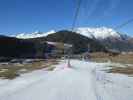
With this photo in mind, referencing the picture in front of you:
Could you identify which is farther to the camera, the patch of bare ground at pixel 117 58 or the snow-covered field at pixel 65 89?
the patch of bare ground at pixel 117 58

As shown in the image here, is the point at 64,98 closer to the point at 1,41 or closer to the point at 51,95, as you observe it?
the point at 51,95

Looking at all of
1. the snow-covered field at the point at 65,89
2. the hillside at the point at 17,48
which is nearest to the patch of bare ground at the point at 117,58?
the hillside at the point at 17,48

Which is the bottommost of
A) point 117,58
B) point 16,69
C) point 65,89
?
point 65,89

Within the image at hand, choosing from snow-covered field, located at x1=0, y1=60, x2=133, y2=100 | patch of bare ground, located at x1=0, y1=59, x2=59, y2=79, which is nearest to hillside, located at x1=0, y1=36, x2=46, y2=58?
patch of bare ground, located at x1=0, y1=59, x2=59, y2=79

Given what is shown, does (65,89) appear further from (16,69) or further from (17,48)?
(17,48)

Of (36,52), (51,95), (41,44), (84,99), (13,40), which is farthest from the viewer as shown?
(41,44)

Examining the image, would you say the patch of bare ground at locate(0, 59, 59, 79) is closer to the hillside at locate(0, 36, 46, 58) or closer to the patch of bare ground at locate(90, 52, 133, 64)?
the patch of bare ground at locate(90, 52, 133, 64)

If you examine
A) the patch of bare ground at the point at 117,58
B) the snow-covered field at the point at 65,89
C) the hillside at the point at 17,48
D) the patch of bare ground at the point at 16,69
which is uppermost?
the hillside at the point at 17,48

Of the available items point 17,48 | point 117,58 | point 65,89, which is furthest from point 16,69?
point 117,58

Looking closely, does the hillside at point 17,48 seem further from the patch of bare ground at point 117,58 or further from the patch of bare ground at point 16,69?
the patch of bare ground at point 16,69

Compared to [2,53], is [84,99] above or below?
below

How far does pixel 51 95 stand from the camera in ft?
54.9

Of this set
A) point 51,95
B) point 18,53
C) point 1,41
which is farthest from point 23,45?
point 51,95

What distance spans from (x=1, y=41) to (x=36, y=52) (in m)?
32.6
